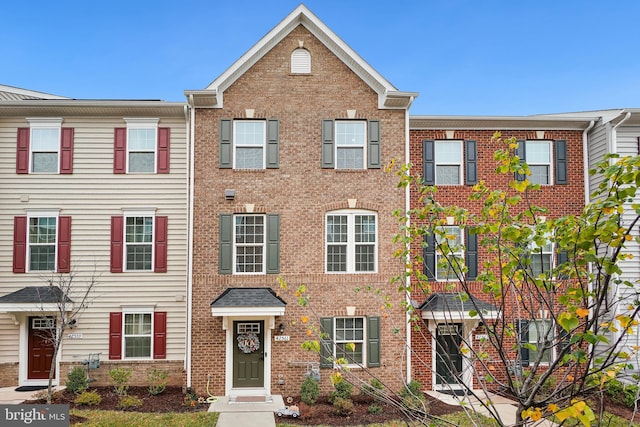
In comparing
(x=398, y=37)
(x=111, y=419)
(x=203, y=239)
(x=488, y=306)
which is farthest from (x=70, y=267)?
(x=398, y=37)

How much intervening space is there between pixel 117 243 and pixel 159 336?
125 inches

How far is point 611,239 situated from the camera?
3021 millimetres

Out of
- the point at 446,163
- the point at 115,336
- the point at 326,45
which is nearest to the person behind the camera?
the point at 326,45

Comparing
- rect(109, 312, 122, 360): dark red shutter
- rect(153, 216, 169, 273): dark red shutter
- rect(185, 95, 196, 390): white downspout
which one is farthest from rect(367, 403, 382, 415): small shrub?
rect(109, 312, 122, 360): dark red shutter

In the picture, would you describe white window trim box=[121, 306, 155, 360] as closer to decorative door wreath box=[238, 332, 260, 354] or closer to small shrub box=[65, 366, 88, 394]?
small shrub box=[65, 366, 88, 394]

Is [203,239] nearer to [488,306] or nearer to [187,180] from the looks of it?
[187,180]

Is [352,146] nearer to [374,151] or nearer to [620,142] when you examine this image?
[374,151]

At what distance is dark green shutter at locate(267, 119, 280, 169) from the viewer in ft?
44.5

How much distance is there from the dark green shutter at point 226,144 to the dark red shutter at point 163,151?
2.23 meters

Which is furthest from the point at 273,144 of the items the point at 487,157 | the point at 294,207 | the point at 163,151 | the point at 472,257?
the point at 472,257

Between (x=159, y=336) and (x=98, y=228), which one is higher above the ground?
(x=98, y=228)

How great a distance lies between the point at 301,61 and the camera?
13836 millimetres

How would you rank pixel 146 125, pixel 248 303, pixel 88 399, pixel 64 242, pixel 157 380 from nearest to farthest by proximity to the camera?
pixel 88 399, pixel 248 303, pixel 157 380, pixel 64 242, pixel 146 125

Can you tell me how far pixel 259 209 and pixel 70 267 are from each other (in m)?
6.20
